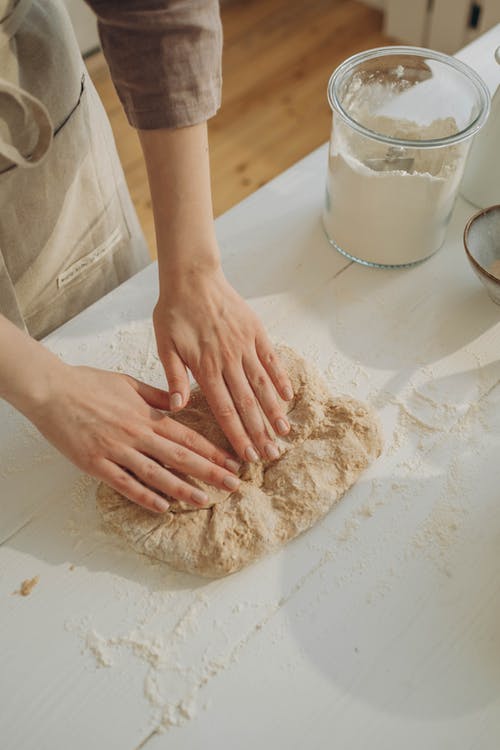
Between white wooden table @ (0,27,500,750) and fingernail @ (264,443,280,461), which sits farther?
fingernail @ (264,443,280,461)

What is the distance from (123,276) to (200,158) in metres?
0.35

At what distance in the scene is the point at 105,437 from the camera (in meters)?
0.72

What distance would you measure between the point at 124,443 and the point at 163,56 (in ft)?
1.37

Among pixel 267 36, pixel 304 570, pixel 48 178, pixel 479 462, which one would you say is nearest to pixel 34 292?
pixel 48 178

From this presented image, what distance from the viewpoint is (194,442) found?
0.74 meters

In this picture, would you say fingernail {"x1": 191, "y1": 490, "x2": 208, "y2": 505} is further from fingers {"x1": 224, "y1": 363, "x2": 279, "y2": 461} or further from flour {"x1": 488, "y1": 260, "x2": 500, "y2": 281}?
flour {"x1": 488, "y1": 260, "x2": 500, "y2": 281}

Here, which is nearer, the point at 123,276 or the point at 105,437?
the point at 105,437

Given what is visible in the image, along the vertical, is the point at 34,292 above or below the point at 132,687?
above

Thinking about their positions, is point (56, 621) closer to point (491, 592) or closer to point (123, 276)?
point (491, 592)

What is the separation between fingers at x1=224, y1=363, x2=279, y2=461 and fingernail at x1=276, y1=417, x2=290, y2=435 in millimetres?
13

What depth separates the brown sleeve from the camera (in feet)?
2.14

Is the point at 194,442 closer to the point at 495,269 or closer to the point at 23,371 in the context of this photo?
the point at 23,371

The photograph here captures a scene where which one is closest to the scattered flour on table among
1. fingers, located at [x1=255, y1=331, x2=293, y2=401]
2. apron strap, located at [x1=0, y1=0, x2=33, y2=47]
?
fingers, located at [x1=255, y1=331, x2=293, y2=401]

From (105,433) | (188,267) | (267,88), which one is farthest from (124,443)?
(267,88)
